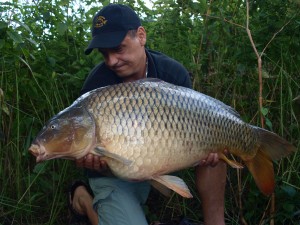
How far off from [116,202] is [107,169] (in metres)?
0.21

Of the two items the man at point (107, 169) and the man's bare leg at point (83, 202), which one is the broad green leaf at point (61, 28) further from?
the man's bare leg at point (83, 202)

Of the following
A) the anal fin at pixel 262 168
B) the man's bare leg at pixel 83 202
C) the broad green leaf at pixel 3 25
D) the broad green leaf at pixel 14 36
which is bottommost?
the man's bare leg at pixel 83 202

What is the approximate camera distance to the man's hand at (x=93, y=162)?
7.10 ft

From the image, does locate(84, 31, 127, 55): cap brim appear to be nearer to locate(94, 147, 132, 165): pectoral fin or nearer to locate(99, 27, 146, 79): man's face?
locate(99, 27, 146, 79): man's face

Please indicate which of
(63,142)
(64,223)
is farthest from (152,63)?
(64,223)

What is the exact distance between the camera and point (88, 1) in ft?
10.6

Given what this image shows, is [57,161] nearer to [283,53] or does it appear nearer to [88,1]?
[88,1]

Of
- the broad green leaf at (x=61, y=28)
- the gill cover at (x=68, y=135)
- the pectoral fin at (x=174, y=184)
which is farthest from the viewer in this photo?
the broad green leaf at (x=61, y=28)

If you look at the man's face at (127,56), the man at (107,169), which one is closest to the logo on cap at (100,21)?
the man at (107,169)

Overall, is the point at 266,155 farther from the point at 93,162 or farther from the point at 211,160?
the point at 93,162

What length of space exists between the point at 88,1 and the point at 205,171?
1335 millimetres

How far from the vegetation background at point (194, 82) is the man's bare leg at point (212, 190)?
Answer: 27cm

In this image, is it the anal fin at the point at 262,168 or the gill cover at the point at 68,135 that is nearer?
the gill cover at the point at 68,135

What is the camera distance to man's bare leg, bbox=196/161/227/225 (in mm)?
2539
